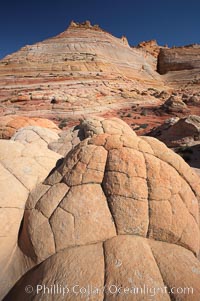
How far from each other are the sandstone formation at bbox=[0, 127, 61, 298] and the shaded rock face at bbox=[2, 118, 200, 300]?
6.5 inches

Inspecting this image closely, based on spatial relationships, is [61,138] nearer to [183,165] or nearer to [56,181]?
[56,181]

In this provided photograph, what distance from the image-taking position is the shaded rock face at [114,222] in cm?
176

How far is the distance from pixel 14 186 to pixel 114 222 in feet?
5.48

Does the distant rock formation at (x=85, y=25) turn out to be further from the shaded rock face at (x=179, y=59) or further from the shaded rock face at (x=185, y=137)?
the shaded rock face at (x=185, y=137)

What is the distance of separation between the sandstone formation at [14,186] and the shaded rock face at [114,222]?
0.16m

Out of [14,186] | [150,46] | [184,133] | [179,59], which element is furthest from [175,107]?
[150,46]

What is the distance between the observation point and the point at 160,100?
85.1 ft

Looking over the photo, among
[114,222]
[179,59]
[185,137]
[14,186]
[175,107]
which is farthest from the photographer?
[179,59]

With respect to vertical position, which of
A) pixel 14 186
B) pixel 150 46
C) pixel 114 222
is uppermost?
pixel 150 46

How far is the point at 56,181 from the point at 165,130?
30.6 feet

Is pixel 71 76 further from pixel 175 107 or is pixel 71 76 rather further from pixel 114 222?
pixel 114 222

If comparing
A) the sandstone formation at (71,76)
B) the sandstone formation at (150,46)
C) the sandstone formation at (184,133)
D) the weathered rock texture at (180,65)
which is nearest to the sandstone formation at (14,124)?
the sandstone formation at (184,133)

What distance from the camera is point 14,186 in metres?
2.76

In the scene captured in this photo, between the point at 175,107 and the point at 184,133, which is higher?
the point at 175,107
